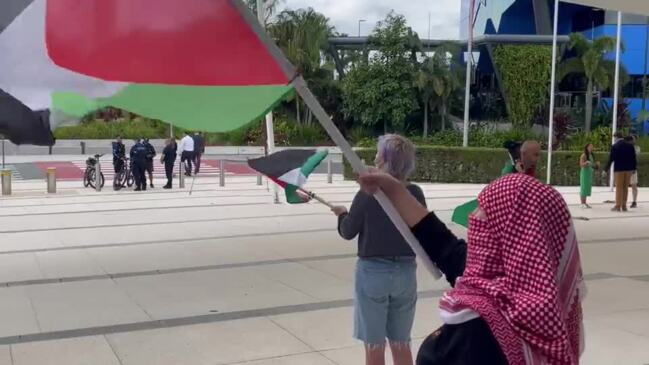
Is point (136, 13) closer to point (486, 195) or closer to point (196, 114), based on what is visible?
point (196, 114)

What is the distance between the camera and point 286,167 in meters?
3.70

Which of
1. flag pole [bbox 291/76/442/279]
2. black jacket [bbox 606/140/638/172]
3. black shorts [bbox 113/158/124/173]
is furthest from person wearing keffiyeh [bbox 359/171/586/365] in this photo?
black shorts [bbox 113/158/124/173]

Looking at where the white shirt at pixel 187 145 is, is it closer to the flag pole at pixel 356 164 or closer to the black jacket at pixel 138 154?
the black jacket at pixel 138 154

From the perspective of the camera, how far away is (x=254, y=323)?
6539 millimetres

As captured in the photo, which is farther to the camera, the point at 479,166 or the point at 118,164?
the point at 479,166

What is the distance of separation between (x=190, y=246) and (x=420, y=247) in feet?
26.8

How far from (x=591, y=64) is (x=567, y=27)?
1051cm

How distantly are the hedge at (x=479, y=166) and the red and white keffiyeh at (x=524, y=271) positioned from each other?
21197 millimetres

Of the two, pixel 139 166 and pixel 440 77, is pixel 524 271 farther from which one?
pixel 440 77

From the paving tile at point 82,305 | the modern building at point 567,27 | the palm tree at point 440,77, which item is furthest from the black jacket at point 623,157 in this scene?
the modern building at point 567,27

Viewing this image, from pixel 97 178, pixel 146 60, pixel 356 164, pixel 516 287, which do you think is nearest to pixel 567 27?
pixel 97 178

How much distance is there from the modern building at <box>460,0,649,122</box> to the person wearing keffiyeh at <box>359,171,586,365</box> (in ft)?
131

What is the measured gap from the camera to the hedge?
78.0 feet

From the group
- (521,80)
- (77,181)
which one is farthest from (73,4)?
(521,80)
